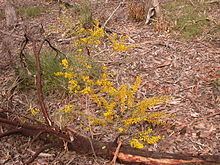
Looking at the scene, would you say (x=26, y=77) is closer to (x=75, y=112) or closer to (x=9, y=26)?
(x=75, y=112)

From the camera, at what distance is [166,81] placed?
474 centimetres

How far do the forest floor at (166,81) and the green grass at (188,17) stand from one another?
0.10m

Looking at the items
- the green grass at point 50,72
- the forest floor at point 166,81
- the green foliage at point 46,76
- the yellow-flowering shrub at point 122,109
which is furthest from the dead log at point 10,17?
the yellow-flowering shrub at point 122,109

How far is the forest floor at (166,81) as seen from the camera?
145 inches

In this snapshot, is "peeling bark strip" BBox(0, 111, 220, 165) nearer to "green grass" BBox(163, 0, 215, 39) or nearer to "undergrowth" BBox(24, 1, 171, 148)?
"undergrowth" BBox(24, 1, 171, 148)

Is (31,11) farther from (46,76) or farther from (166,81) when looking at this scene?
(166,81)

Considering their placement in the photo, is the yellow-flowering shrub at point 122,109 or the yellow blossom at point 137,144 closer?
the yellow blossom at point 137,144

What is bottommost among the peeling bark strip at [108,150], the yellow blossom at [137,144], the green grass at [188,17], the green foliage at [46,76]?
the peeling bark strip at [108,150]

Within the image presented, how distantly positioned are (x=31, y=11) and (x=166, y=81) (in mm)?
3861

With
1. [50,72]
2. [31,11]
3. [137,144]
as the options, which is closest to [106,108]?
[137,144]

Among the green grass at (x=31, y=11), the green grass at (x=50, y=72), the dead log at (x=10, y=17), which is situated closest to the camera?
the green grass at (x=50, y=72)

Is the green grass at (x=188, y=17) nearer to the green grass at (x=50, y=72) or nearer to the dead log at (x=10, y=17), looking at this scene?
the green grass at (x=50, y=72)

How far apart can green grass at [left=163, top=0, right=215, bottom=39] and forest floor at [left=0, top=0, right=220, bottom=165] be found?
98mm

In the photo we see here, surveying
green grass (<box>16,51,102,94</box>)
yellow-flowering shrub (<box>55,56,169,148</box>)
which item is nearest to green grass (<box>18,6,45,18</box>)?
green grass (<box>16,51,102,94</box>)
